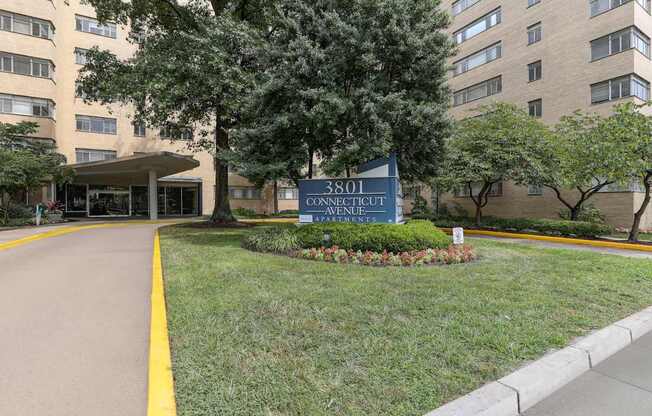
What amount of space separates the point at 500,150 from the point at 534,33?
1290 cm

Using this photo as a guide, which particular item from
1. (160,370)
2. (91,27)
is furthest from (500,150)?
(91,27)

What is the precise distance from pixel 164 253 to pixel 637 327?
9.35 metres

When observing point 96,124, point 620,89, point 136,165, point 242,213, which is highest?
point 96,124

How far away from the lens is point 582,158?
14664 millimetres

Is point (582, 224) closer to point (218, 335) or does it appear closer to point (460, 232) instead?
point (460, 232)

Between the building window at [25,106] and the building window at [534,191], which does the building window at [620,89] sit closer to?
the building window at [534,191]

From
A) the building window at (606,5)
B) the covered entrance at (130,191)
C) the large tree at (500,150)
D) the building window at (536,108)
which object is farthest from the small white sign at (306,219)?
the building window at (606,5)

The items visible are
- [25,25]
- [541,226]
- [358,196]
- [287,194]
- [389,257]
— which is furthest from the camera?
[287,194]

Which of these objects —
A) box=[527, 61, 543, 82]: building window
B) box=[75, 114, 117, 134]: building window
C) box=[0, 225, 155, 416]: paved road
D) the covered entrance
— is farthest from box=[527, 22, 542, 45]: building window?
box=[75, 114, 117, 134]: building window

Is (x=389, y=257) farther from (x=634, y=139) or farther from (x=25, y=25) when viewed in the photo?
(x=25, y=25)

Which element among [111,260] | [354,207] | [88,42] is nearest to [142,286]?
[111,260]

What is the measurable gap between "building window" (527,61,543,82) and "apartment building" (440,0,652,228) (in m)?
0.07

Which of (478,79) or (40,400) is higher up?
(478,79)

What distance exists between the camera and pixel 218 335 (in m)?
3.76
